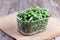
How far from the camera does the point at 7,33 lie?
1088mm

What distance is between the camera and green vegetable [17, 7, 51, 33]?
1039 millimetres

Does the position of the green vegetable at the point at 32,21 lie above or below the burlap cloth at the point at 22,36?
above

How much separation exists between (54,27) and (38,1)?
910 mm

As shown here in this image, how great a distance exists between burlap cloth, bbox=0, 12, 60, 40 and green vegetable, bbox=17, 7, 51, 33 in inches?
1.4

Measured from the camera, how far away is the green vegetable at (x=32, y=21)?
1.04 metres

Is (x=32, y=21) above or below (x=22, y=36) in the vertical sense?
above

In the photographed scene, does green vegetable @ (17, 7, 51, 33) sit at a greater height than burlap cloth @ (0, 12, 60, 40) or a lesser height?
greater

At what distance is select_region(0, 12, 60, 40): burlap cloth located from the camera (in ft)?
3.46

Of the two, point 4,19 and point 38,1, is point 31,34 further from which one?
point 38,1

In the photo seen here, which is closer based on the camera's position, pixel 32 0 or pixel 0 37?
pixel 0 37

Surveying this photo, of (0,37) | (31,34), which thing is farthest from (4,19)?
(31,34)

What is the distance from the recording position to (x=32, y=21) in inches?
40.5

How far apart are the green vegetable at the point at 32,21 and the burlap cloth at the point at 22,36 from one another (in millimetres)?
36

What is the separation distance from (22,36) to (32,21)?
0.35 feet
